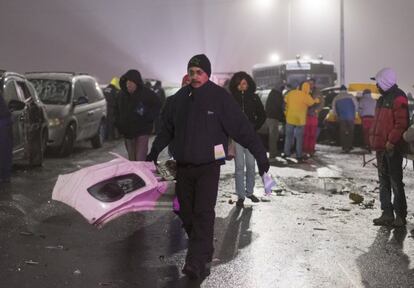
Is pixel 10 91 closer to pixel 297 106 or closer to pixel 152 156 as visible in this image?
pixel 152 156

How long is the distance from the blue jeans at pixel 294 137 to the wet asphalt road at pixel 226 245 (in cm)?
535

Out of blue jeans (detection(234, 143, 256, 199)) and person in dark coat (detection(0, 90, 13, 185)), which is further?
person in dark coat (detection(0, 90, 13, 185))

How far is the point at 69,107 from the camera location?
15.9m

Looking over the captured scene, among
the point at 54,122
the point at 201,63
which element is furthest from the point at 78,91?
the point at 201,63

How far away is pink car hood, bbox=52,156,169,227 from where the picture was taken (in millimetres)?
6781

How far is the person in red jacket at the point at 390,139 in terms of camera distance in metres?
7.75

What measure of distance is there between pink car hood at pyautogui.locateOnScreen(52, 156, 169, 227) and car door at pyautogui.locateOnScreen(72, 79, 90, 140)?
360 inches

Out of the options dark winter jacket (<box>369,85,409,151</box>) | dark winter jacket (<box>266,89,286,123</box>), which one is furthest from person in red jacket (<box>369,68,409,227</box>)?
dark winter jacket (<box>266,89,286,123</box>)

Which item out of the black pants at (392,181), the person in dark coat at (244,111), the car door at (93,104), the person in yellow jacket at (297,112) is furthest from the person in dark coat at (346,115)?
the black pants at (392,181)

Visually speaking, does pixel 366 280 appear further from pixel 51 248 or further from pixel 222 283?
pixel 51 248

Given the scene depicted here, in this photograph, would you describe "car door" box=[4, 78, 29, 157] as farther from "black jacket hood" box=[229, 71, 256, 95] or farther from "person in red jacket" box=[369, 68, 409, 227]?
"person in red jacket" box=[369, 68, 409, 227]

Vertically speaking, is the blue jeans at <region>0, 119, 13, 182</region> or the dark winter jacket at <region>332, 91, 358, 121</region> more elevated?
the blue jeans at <region>0, 119, 13, 182</region>

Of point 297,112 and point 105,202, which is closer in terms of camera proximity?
point 105,202

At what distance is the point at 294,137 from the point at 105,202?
34.7 ft
